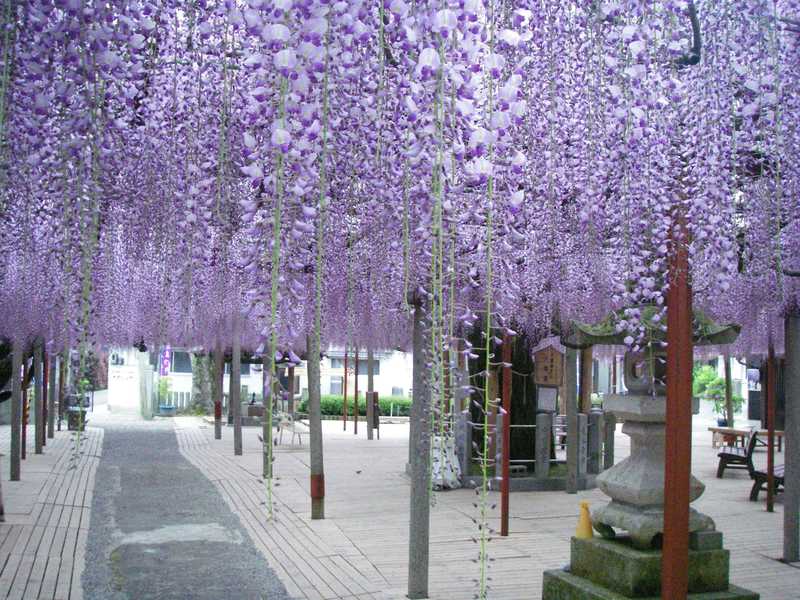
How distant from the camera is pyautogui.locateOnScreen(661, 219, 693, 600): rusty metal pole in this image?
3551mm

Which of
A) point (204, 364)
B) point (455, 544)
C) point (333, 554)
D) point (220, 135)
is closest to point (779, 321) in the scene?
point (455, 544)

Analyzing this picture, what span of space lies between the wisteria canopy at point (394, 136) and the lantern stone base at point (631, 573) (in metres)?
1.08

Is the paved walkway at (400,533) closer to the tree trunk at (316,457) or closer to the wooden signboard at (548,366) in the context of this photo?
the tree trunk at (316,457)

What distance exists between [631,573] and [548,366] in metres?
5.25

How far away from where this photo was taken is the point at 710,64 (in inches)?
157

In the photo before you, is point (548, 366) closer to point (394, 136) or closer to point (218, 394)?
point (394, 136)

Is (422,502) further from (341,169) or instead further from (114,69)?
(114,69)

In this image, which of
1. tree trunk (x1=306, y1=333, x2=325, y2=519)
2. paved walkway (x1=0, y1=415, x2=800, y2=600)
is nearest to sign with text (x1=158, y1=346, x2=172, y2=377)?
paved walkway (x1=0, y1=415, x2=800, y2=600)

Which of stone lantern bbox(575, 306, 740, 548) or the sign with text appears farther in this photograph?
the sign with text

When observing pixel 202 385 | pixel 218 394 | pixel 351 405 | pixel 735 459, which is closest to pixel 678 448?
pixel 735 459

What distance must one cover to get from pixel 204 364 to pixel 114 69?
19.8 m

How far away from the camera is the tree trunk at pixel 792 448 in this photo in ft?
18.6

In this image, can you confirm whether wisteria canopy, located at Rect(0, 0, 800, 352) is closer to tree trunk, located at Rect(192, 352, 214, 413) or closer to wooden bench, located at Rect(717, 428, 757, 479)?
wooden bench, located at Rect(717, 428, 757, 479)

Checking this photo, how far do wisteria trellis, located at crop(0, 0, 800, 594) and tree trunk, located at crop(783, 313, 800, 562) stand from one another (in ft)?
0.87
